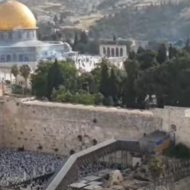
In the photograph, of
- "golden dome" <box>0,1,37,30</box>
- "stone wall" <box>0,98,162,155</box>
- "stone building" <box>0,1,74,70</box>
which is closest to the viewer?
"stone wall" <box>0,98,162,155</box>

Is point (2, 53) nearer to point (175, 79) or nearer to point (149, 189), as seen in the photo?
point (175, 79)

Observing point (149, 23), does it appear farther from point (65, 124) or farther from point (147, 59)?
point (65, 124)

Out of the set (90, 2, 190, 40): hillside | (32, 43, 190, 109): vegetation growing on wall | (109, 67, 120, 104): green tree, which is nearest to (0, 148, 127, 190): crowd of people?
(32, 43, 190, 109): vegetation growing on wall

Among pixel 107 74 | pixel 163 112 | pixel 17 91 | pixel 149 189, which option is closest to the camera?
pixel 149 189

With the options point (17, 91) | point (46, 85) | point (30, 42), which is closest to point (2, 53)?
point (30, 42)

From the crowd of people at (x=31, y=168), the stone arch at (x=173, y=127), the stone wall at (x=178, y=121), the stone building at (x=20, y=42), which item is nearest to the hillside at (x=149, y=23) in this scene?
the stone building at (x=20, y=42)

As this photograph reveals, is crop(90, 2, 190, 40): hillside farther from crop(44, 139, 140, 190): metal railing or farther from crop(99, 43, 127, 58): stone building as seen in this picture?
crop(44, 139, 140, 190): metal railing

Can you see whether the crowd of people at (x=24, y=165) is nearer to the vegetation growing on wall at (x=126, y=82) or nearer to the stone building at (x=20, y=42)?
the vegetation growing on wall at (x=126, y=82)
